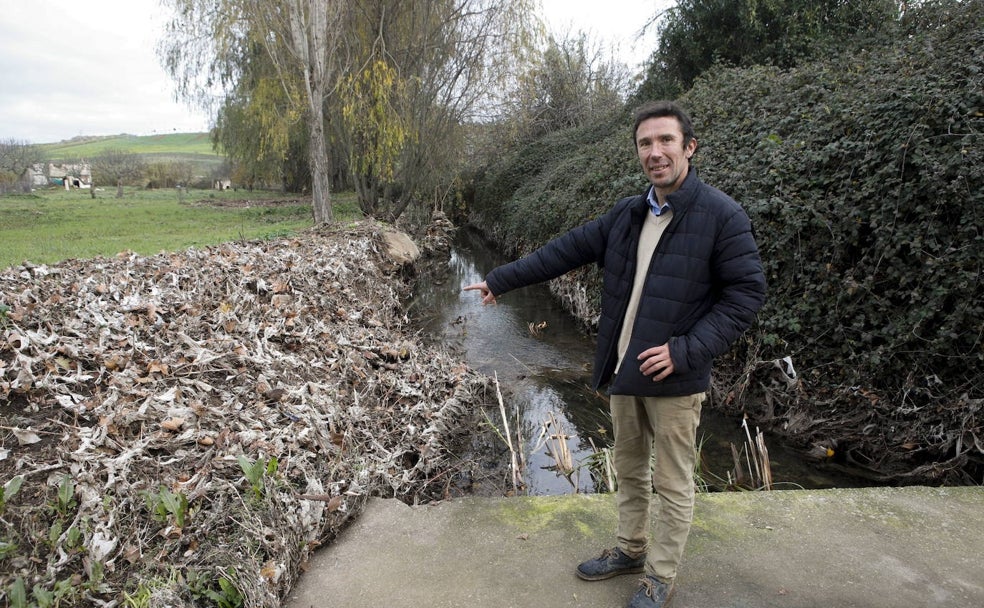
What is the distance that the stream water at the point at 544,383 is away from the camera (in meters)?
4.82

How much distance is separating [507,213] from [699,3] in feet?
24.4

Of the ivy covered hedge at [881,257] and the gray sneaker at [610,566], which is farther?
the ivy covered hedge at [881,257]

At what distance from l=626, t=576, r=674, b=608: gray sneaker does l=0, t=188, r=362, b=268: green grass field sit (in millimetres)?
7483

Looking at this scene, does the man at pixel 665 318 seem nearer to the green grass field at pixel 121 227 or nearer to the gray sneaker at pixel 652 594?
the gray sneaker at pixel 652 594

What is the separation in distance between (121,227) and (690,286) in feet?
47.2

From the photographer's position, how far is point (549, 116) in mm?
19703

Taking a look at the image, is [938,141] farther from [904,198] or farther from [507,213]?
[507,213]

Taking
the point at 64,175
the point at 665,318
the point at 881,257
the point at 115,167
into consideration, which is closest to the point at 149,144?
the point at 115,167

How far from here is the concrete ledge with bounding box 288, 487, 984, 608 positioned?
2500 millimetres

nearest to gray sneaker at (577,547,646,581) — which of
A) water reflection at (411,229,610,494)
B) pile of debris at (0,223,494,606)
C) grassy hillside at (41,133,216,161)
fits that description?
pile of debris at (0,223,494,606)

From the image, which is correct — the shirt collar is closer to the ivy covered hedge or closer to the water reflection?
the water reflection

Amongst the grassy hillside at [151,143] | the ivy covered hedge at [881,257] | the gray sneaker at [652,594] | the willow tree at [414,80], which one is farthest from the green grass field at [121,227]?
the grassy hillside at [151,143]

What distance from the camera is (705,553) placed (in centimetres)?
278

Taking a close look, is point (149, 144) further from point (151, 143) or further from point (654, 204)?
point (654, 204)
